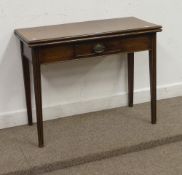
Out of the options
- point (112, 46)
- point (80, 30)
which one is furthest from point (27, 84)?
point (112, 46)

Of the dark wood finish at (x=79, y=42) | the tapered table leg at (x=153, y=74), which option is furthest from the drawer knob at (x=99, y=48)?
the tapered table leg at (x=153, y=74)

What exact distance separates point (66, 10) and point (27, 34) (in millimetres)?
369

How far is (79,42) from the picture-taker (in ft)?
7.18

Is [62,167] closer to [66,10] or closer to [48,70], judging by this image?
[48,70]

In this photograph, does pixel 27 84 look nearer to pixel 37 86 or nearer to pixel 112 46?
pixel 37 86

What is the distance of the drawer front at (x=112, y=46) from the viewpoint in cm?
221

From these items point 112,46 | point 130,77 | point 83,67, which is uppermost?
point 112,46

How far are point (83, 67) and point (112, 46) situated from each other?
0.41 metres

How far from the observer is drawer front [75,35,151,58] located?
7.27 ft

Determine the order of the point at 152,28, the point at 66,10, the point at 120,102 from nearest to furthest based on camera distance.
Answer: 1. the point at 152,28
2. the point at 66,10
3. the point at 120,102

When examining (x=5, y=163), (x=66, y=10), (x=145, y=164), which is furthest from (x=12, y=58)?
(x=145, y=164)

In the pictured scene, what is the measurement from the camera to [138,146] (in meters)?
2.32

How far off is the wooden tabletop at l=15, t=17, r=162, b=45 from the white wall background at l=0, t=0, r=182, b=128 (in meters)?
0.08

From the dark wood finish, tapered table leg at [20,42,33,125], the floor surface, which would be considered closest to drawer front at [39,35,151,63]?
the dark wood finish
